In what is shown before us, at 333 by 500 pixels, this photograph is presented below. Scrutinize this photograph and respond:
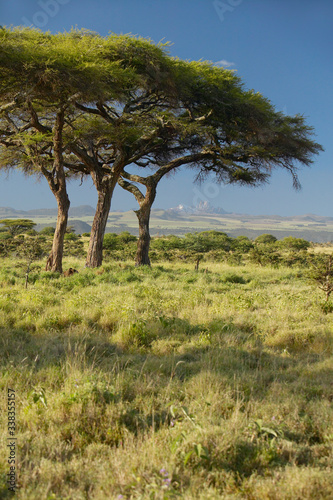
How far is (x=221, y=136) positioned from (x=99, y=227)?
7.70 metres

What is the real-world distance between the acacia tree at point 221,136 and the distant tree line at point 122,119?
51 mm

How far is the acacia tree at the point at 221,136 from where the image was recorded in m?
16.2

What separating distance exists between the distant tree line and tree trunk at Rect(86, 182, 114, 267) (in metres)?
0.05

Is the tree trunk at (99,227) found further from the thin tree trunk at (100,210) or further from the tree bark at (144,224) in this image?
the tree bark at (144,224)

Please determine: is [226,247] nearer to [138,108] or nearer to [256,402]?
[138,108]

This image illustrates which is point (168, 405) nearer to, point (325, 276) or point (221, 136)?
point (325, 276)

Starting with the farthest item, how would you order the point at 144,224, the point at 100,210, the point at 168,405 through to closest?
the point at 144,224 → the point at 100,210 → the point at 168,405

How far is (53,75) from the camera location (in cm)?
1183

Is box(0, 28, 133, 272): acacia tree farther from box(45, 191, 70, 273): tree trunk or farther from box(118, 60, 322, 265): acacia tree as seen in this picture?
box(118, 60, 322, 265): acacia tree

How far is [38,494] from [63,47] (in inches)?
522

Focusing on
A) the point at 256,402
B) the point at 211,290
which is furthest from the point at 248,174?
the point at 256,402

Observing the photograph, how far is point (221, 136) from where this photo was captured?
18.4m

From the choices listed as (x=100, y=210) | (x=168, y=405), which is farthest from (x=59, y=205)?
(x=168, y=405)

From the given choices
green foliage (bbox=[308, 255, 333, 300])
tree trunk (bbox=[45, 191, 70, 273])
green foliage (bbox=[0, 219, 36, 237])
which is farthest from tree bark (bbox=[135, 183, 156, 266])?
green foliage (bbox=[0, 219, 36, 237])
